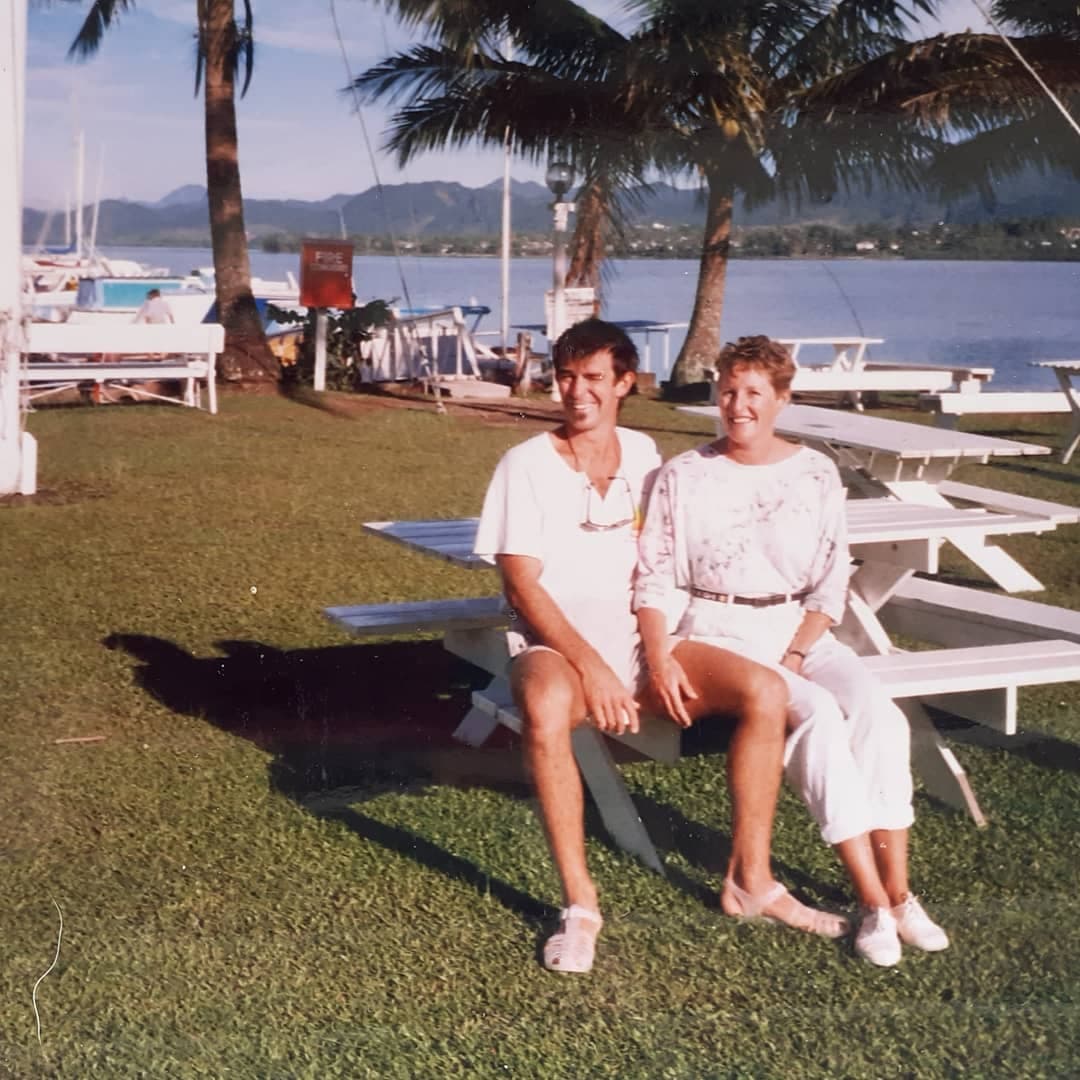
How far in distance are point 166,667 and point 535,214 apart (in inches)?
80.5

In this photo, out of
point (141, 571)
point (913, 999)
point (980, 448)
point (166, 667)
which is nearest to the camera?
point (913, 999)

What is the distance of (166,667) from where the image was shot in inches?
204

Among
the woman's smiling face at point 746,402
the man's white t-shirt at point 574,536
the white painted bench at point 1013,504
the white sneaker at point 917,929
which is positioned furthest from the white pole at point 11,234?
the white sneaker at point 917,929

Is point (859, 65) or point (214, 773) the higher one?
point (859, 65)

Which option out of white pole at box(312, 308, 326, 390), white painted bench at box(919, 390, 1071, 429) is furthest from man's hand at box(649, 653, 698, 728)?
white pole at box(312, 308, 326, 390)

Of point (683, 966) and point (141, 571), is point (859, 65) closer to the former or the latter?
point (141, 571)

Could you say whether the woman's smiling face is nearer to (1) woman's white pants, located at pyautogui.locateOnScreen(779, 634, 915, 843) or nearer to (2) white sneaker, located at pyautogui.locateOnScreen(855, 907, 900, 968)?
(1) woman's white pants, located at pyautogui.locateOnScreen(779, 634, 915, 843)

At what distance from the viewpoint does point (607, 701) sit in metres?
3.23

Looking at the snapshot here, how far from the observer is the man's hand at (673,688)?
3281 millimetres

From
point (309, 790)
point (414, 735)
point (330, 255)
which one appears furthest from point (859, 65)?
point (330, 255)

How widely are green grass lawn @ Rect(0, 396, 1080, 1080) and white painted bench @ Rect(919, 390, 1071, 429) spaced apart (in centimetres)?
365

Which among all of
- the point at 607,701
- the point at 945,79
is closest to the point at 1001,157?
the point at 945,79

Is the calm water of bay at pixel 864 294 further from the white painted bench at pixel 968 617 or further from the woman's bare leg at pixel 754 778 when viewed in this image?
the woman's bare leg at pixel 754 778

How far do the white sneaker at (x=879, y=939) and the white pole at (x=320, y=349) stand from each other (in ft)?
37.2
